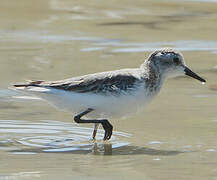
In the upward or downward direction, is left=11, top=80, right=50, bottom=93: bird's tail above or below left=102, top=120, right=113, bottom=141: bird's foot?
above

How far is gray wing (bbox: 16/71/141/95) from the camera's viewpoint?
778 cm

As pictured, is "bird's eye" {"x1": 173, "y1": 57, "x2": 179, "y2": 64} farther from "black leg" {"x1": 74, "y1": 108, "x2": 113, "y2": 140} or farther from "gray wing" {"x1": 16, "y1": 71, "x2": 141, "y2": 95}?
"black leg" {"x1": 74, "y1": 108, "x2": 113, "y2": 140}

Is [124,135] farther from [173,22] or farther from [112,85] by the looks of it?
[173,22]

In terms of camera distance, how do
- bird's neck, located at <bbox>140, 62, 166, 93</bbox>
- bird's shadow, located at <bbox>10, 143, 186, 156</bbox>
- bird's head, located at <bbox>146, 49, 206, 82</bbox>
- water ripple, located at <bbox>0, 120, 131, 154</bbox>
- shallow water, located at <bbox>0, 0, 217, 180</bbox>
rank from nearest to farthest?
shallow water, located at <bbox>0, 0, 217, 180</bbox> < bird's shadow, located at <bbox>10, 143, 186, 156</bbox> < water ripple, located at <bbox>0, 120, 131, 154</bbox> < bird's neck, located at <bbox>140, 62, 166, 93</bbox> < bird's head, located at <bbox>146, 49, 206, 82</bbox>

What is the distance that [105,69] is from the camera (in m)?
11.2

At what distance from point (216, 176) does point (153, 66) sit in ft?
6.67

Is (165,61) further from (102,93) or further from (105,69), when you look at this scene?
(105,69)

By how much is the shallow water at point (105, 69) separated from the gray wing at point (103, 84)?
0.59m

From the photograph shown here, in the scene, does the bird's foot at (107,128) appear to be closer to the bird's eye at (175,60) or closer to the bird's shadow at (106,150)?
the bird's shadow at (106,150)

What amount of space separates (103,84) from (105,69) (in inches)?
132

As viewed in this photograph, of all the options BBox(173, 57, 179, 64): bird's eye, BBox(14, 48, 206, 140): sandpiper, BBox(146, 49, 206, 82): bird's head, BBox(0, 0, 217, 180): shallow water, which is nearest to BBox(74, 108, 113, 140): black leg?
BBox(14, 48, 206, 140): sandpiper

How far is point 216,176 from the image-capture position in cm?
647

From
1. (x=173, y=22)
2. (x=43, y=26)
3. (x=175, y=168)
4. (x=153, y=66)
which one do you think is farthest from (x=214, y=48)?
(x=175, y=168)

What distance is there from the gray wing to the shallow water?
592mm
